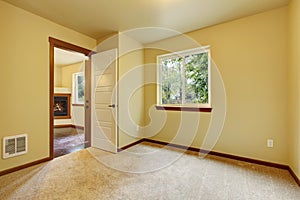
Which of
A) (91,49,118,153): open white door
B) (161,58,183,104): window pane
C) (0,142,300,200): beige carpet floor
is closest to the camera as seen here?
(0,142,300,200): beige carpet floor

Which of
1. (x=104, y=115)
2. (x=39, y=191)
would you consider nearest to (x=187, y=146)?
(x=104, y=115)

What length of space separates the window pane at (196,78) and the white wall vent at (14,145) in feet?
9.56

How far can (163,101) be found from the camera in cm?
356

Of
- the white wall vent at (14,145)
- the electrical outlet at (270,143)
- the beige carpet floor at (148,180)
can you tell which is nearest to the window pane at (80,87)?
the beige carpet floor at (148,180)

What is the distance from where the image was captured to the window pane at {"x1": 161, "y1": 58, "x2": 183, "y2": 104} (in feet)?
10.8

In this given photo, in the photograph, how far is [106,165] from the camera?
7.83 feet

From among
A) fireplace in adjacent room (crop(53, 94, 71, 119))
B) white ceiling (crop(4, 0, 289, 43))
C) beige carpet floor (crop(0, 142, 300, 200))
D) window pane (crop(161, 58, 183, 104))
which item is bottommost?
beige carpet floor (crop(0, 142, 300, 200))

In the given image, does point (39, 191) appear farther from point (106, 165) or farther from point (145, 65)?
point (145, 65)

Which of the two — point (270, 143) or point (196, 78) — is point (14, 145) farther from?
point (270, 143)

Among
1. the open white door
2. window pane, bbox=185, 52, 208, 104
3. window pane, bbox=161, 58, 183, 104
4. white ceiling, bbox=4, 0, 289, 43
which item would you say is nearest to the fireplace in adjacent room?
the open white door

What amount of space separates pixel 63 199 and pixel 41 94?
5.67ft

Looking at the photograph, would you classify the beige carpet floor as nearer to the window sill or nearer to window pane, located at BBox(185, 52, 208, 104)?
the window sill

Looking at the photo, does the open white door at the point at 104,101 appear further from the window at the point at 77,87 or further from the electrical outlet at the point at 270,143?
the window at the point at 77,87

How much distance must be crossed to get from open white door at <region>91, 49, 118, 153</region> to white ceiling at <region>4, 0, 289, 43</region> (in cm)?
63
